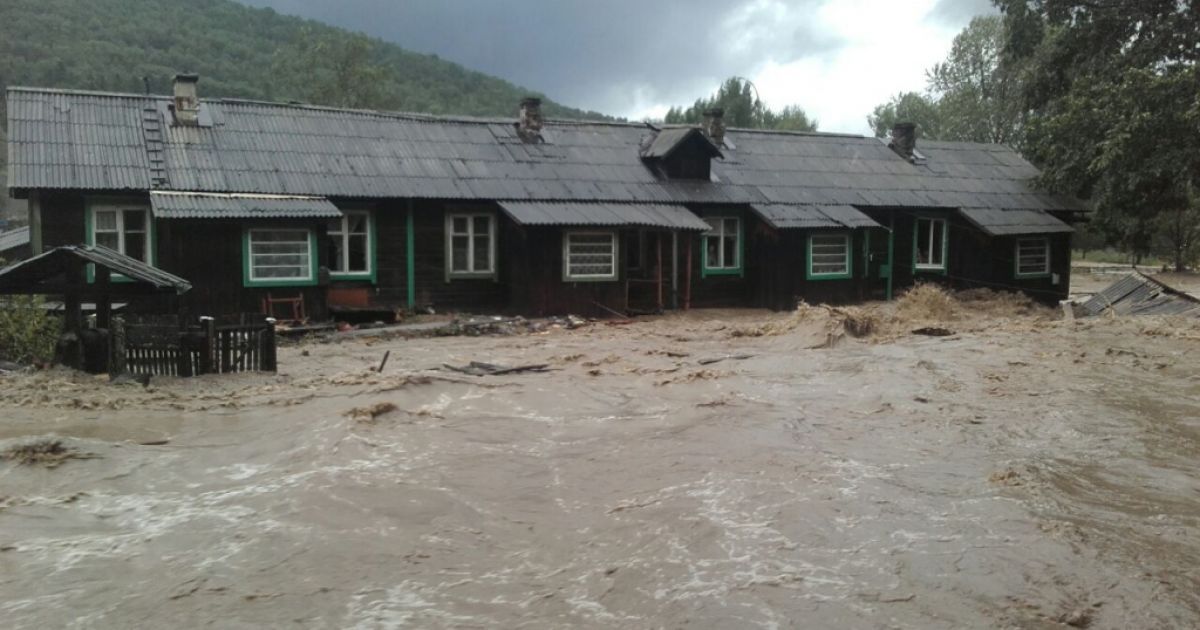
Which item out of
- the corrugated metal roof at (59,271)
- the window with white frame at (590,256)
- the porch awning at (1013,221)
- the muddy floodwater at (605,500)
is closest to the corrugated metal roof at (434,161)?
the porch awning at (1013,221)

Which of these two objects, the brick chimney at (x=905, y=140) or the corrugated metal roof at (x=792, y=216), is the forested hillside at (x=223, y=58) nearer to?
the brick chimney at (x=905, y=140)

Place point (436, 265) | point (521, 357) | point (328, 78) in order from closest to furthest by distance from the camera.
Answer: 1. point (521, 357)
2. point (436, 265)
3. point (328, 78)

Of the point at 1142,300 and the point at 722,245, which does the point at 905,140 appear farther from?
the point at 1142,300

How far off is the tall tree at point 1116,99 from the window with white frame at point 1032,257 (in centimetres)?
171

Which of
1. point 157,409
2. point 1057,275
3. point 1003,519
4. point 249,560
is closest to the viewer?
point 249,560

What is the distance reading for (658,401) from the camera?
11344 mm

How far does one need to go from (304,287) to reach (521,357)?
545 cm

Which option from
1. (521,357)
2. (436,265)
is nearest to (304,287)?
(436,265)

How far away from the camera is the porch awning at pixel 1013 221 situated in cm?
2486

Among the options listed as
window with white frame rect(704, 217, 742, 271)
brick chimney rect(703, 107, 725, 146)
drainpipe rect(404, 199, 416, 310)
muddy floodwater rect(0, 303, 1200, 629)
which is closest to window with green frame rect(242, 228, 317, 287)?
drainpipe rect(404, 199, 416, 310)

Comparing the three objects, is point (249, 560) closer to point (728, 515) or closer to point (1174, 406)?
point (728, 515)

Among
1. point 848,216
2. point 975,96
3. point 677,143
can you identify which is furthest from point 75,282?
point 975,96

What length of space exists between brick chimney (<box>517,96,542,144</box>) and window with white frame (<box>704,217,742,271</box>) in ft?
15.4

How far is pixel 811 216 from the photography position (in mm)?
23078
